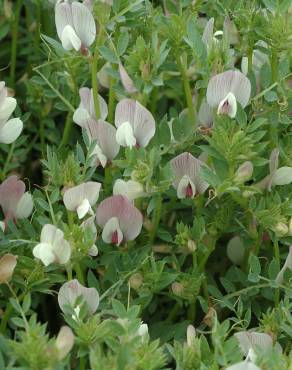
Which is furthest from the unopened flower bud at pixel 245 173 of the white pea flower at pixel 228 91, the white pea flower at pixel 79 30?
the white pea flower at pixel 79 30

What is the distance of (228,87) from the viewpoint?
3.80 ft

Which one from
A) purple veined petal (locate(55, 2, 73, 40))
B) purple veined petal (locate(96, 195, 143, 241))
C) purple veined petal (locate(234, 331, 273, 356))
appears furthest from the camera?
purple veined petal (locate(55, 2, 73, 40))

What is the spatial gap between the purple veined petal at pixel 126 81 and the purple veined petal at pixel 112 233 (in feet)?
0.59

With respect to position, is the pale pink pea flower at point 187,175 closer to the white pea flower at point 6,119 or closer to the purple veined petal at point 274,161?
the purple veined petal at point 274,161

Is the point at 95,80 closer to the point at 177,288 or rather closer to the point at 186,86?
the point at 186,86

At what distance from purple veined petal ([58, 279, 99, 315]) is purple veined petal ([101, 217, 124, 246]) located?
0.12 metres

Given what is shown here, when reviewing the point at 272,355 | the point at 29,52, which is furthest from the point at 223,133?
the point at 29,52

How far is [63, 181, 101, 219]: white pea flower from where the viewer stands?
112cm

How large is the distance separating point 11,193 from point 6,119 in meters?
0.11

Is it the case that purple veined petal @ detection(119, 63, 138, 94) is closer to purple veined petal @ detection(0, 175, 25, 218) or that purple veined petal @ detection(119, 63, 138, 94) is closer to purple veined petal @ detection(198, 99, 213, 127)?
purple veined petal @ detection(198, 99, 213, 127)

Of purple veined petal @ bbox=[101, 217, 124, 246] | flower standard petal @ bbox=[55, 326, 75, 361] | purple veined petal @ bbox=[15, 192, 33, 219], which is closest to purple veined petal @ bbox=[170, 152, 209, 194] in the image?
purple veined petal @ bbox=[101, 217, 124, 246]

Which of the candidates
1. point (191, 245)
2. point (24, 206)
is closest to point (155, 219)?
point (191, 245)

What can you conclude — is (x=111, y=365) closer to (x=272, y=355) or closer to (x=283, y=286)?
(x=272, y=355)

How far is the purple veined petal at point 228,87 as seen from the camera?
3.80 ft
